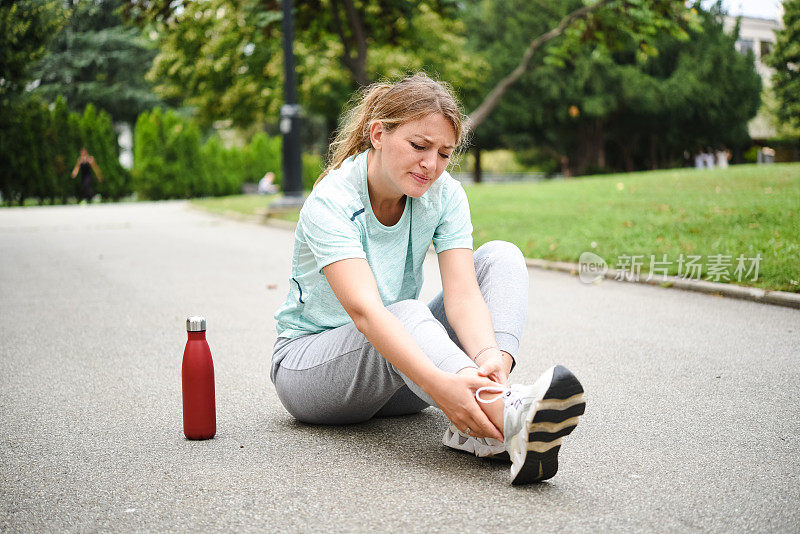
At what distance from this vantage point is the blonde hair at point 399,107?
2.84m

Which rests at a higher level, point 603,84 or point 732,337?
point 603,84

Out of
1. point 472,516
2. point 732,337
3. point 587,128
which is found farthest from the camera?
point 587,128

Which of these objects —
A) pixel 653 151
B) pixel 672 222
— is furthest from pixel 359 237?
pixel 653 151

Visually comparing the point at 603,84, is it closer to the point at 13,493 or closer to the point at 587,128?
the point at 587,128

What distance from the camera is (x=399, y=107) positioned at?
2.86m

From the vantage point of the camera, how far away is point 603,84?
3425cm

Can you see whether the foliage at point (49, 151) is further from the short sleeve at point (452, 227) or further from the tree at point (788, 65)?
the short sleeve at point (452, 227)

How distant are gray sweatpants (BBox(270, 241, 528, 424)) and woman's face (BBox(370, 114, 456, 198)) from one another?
433 millimetres

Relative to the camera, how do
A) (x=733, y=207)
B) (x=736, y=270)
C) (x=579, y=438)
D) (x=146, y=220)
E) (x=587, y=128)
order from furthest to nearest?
(x=587, y=128)
(x=146, y=220)
(x=733, y=207)
(x=736, y=270)
(x=579, y=438)

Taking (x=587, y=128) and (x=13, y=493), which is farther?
(x=587, y=128)

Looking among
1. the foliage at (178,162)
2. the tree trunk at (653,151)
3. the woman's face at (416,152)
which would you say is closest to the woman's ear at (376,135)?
the woman's face at (416,152)

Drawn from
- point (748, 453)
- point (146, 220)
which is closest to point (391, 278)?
point (748, 453)

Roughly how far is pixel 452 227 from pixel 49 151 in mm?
24939

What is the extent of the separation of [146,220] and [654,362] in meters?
14.7
